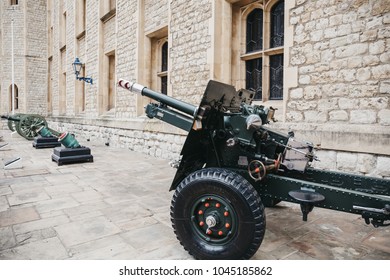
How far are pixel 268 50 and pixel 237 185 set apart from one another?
4004mm

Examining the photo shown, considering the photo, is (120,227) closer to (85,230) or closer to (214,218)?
(85,230)

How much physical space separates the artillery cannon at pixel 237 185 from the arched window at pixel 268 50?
284 cm

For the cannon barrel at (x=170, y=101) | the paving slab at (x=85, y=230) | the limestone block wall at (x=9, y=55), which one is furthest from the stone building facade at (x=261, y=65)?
the limestone block wall at (x=9, y=55)

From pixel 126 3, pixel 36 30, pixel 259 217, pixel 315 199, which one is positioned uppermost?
pixel 36 30

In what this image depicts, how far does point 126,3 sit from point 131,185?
7.27 m

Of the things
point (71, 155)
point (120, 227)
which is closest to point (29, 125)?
point (71, 155)

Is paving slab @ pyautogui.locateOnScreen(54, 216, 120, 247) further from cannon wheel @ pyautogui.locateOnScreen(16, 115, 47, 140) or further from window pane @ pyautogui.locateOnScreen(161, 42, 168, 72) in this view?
cannon wheel @ pyautogui.locateOnScreen(16, 115, 47, 140)

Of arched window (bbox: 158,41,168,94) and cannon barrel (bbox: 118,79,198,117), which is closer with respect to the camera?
cannon barrel (bbox: 118,79,198,117)

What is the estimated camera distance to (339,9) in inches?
156

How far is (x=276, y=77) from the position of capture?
5.22 m

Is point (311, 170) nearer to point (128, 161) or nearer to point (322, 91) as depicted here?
point (322, 91)

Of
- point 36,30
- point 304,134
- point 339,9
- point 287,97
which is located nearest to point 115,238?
point 304,134

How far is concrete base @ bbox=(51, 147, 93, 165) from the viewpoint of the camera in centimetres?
632

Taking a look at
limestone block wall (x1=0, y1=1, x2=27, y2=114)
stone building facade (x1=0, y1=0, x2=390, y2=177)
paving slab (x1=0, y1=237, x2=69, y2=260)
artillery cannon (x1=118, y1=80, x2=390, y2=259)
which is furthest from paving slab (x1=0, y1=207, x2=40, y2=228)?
limestone block wall (x1=0, y1=1, x2=27, y2=114)
